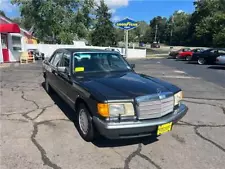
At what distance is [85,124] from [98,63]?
159 centimetres

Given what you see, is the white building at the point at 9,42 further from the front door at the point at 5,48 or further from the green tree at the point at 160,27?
the green tree at the point at 160,27

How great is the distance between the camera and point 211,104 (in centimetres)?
661

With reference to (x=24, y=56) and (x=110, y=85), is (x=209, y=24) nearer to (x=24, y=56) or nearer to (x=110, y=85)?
(x=24, y=56)

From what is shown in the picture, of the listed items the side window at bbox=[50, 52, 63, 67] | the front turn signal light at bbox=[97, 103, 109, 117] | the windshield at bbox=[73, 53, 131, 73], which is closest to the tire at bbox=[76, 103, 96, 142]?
the front turn signal light at bbox=[97, 103, 109, 117]

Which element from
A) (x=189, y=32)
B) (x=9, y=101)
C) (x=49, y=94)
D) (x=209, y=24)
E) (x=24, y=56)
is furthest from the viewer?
(x=189, y=32)

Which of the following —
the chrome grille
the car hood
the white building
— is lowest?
the chrome grille

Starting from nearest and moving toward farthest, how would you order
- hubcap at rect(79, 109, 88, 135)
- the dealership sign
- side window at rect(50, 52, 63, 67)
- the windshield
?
hubcap at rect(79, 109, 88, 135)
the windshield
side window at rect(50, 52, 63, 67)
the dealership sign

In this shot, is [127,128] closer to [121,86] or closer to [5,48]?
[121,86]

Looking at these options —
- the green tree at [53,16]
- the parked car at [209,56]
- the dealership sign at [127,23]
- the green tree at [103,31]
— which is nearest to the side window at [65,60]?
the parked car at [209,56]

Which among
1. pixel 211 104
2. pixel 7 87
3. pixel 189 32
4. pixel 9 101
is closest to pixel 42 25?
pixel 7 87

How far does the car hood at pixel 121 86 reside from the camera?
3.57 meters

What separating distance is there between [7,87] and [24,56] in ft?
33.1

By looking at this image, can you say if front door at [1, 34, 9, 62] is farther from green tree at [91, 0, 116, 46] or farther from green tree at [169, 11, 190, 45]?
green tree at [169, 11, 190, 45]

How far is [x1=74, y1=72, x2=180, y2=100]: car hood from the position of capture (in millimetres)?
3568
